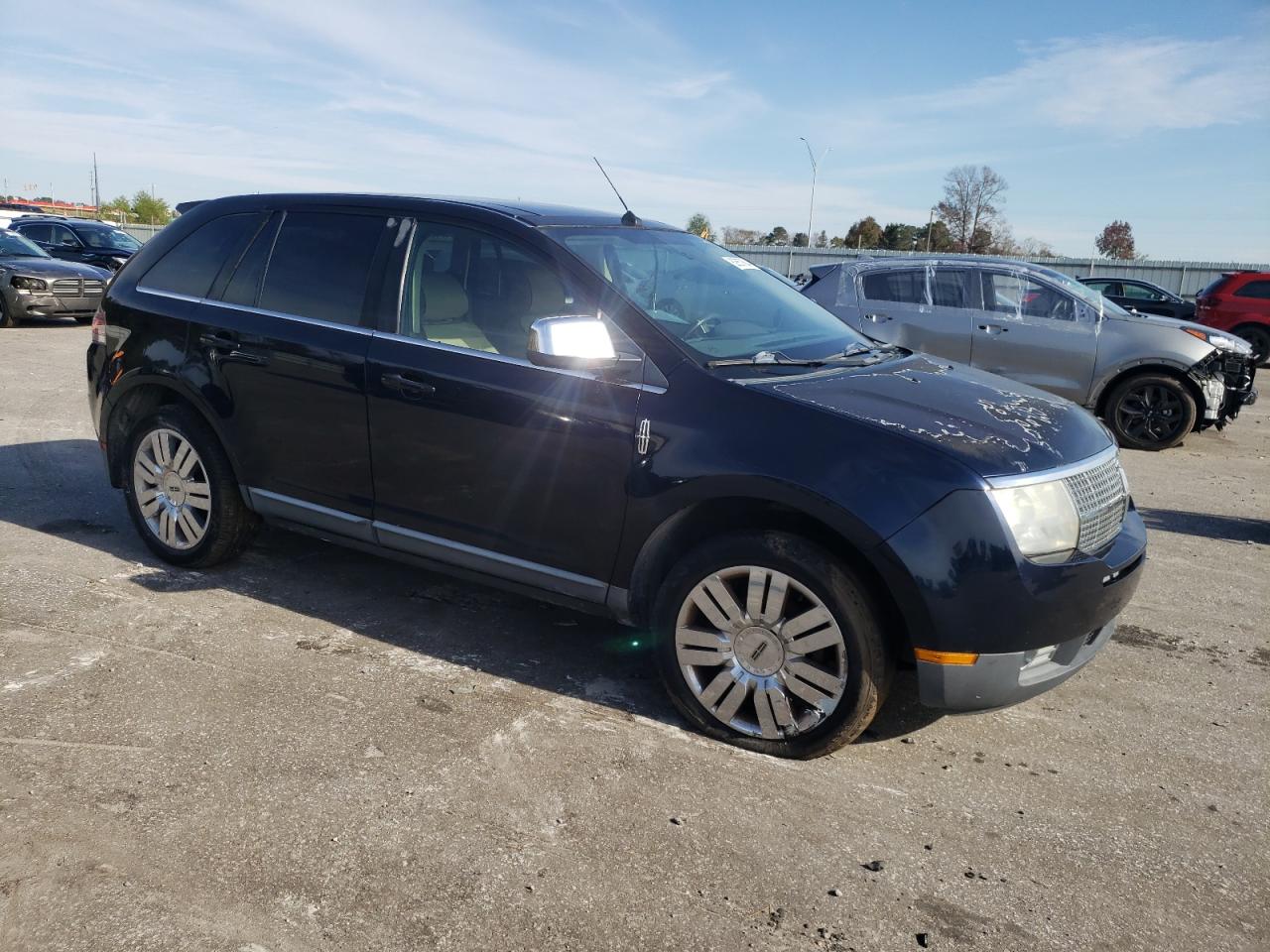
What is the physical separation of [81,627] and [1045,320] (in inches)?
340

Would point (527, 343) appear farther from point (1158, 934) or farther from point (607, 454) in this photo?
point (1158, 934)

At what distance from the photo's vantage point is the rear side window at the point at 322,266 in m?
4.21

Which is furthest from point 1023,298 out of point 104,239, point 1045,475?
point 104,239

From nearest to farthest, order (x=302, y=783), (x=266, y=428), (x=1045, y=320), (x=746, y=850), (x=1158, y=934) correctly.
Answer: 1. (x=1158, y=934)
2. (x=746, y=850)
3. (x=302, y=783)
4. (x=266, y=428)
5. (x=1045, y=320)

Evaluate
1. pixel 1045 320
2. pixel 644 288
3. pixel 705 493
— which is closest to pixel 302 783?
pixel 705 493

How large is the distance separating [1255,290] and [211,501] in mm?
18978

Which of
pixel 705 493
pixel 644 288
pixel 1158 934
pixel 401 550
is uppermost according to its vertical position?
pixel 644 288

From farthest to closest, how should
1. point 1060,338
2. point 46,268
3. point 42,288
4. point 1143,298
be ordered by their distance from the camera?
point 1143,298 < point 46,268 < point 42,288 < point 1060,338

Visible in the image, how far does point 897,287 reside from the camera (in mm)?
10125

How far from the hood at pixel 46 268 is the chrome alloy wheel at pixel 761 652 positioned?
1556 centimetres

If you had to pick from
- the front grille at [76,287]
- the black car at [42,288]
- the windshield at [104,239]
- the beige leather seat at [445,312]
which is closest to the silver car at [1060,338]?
the beige leather seat at [445,312]

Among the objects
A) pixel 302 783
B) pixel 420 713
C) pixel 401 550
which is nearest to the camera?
pixel 302 783

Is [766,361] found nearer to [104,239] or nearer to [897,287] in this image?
[897,287]

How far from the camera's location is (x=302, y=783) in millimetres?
3100
